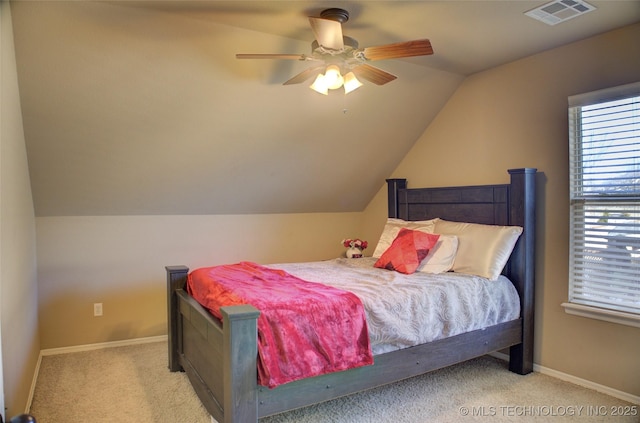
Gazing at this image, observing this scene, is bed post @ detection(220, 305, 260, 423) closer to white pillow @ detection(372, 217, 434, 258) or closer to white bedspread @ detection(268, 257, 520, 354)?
white bedspread @ detection(268, 257, 520, 354)

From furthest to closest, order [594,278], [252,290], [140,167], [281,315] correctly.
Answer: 1. [140,167]
2. [594,278]
3. [252,290]
4. [281,315]

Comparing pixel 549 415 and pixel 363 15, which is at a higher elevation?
pixel 363 15

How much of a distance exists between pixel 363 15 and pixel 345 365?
6.52 ft

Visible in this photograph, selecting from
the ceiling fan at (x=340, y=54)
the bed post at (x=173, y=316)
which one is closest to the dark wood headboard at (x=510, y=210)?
the ceiling fan at (x=340, y=54)

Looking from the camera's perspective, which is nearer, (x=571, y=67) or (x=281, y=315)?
(x=281, y=315)

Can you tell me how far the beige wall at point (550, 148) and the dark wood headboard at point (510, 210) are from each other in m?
0.10

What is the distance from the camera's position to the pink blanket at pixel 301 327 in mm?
1991

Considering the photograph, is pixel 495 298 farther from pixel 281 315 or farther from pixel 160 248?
pixel 160 248

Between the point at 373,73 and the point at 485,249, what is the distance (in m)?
1.56

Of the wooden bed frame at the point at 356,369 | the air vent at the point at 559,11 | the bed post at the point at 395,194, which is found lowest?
the wooden bed frame at the point at 356,369

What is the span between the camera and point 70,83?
2592 mm

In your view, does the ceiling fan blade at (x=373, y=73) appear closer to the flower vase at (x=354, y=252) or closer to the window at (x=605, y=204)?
the window at (x=605, y=204)

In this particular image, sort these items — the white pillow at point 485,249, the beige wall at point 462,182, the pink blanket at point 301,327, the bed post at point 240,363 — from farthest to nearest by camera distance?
1. the white pillow at point 485,249
2. the beige wall at point 462,182
3. the pink blanket at point 301,327
4. the bed post at point 240,363

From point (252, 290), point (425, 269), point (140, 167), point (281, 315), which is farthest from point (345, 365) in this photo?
point (140, 167)
